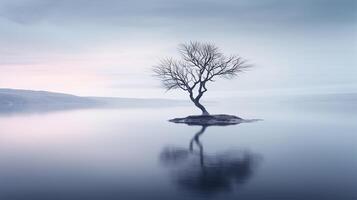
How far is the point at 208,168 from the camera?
72.5 feet

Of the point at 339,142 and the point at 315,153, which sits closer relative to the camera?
the point at 315,153

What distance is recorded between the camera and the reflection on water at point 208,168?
17.6 metres

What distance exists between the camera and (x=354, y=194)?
617 inches

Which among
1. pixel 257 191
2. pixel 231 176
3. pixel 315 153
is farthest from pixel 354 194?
pixel 315 153

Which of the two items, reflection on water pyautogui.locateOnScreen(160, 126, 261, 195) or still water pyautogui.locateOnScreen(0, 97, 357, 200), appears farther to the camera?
reflection on water pyautogui.locateOnScreen(160, 126, 261, 195)

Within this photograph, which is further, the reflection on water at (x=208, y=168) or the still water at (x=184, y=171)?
the reflection on water at (x=208, y=168)

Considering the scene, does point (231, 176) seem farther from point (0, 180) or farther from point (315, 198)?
point (0, 180)

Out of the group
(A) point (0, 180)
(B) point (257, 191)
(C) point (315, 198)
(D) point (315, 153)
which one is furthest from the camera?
(D) point (315, 153)

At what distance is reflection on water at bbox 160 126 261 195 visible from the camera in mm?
17562

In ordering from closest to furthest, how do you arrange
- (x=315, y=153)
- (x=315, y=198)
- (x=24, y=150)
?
(x=315, y=198), (x=315, y=153), (x=24, y=150)

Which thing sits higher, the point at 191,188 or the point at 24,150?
the point at 24,150

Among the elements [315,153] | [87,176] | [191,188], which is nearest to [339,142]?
[315,153]

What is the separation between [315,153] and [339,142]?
8.64 meters

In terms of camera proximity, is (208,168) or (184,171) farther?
(208,168)
